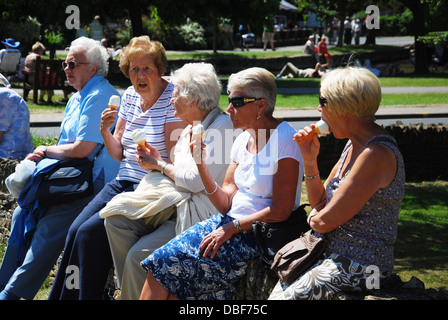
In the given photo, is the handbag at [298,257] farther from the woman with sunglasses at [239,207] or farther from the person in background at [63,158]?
the person in background at [63,158]

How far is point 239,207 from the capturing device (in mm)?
3494

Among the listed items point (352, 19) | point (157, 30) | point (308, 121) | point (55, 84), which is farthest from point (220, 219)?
point (352, 19)

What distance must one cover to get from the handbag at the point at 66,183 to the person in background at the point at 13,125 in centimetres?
→ 110

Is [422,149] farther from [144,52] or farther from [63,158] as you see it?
[63,158]

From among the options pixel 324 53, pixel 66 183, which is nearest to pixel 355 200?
pixel 66 183

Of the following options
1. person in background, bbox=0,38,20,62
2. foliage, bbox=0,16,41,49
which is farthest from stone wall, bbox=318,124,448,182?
foliage, bbox=0,16,41,49

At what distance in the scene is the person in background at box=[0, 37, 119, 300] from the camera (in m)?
4.34

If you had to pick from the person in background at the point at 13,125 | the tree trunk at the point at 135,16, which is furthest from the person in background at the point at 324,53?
the person in background at the point at 13,125

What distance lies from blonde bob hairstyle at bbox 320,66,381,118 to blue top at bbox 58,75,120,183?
6.63 feet

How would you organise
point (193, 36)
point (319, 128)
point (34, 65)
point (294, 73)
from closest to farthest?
point (319, 128) → point (34, 65) → point (294, 73) → point (193, 36)

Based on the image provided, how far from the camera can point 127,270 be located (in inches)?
142

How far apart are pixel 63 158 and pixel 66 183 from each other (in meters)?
0.22

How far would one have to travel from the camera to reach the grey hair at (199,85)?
3.86m
